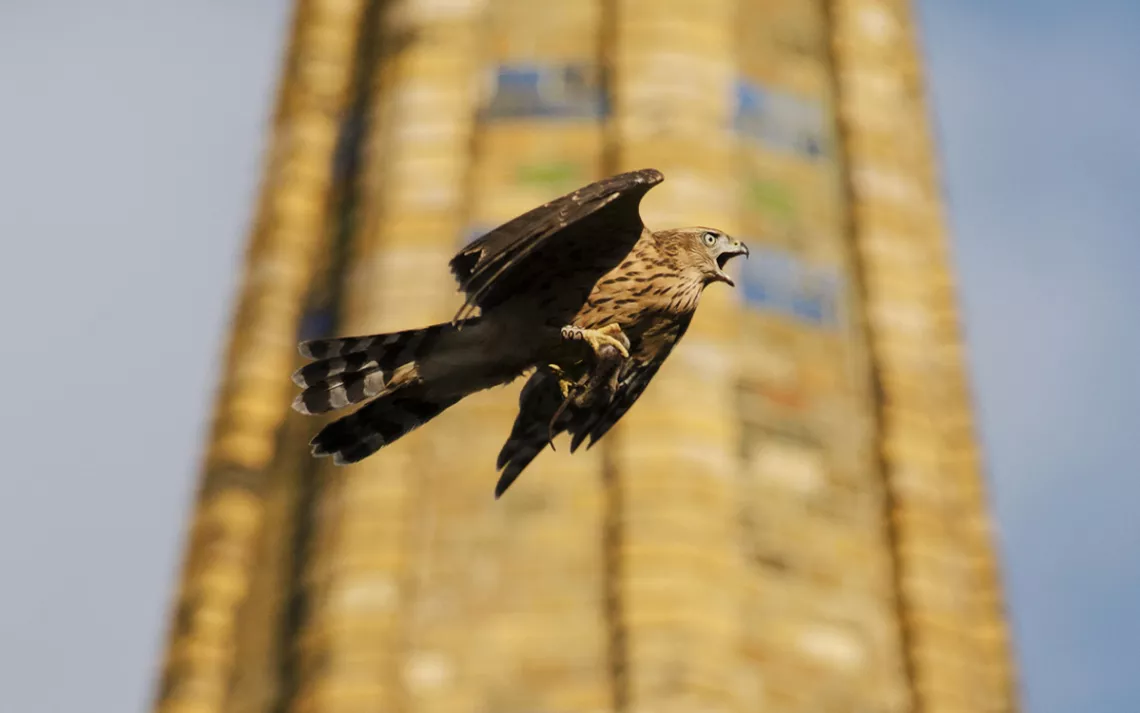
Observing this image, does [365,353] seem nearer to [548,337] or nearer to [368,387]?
[368,387]

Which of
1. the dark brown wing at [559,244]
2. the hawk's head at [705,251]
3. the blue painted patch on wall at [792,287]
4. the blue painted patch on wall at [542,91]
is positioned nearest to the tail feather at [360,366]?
the dark brown wing at [559,244]

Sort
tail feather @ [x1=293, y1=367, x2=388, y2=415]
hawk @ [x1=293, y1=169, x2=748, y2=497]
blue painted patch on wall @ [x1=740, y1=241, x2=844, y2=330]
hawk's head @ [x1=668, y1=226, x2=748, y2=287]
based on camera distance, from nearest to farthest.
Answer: hawk @ [x1=293, y1=169, x2=748, y2=497]
tail feather @ [x1=293, y1=367, x2=388, y2=415]
hawk's head @ [x1=668, y1=226, x2=748, y2=287]
blue painted patch on wall @ [x1=740, y1=241, x2=844, y2=330]

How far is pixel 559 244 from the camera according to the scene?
13.4 meters

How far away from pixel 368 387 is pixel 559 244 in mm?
1069

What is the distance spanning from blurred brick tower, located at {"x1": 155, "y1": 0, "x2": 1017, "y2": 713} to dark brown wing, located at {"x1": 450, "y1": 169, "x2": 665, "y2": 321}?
19.4 m

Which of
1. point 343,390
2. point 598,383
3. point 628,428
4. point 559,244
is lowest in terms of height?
point 598,383

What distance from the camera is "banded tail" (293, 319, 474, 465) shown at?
43.7ft

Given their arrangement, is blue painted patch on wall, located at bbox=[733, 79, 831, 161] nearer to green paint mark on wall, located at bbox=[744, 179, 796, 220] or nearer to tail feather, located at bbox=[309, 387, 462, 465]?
green paint mark on wall, located at bbox=[744, 179, 796, 220]

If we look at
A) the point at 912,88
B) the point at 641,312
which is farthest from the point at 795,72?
the point at 641,312

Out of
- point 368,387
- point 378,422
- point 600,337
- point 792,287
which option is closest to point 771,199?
point 792,287

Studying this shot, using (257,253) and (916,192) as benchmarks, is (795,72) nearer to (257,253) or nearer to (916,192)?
(916,192)

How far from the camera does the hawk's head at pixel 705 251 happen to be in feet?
44.7

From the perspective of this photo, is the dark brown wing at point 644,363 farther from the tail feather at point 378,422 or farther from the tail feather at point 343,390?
the tail feather at point 343,390

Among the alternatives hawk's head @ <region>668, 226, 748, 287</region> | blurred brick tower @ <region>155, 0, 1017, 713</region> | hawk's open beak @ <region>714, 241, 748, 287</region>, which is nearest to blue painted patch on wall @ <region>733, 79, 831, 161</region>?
blurred brick tower @ <region>155, 0, 1017, 713</region>
